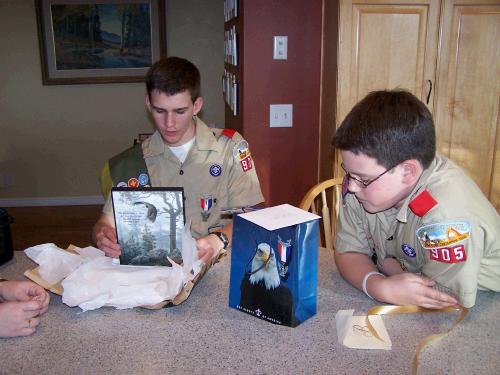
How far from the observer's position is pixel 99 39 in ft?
15.0

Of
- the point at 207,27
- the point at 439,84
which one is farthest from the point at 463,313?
the point at 207,27

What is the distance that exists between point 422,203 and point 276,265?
1.26 feet

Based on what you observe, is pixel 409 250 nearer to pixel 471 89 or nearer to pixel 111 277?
pixel 111 277

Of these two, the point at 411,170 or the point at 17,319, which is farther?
the point at 411,170

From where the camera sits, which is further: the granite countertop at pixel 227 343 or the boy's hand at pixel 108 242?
the boy's hand at pixel 108 242

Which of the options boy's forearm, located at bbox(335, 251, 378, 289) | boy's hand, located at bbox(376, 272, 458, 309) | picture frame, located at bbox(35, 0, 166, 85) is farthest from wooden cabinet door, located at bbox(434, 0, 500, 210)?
picture frame, located at bbox(35, 0, 166, 85)

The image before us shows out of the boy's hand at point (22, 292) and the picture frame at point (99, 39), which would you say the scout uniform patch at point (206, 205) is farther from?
the picture frame at point (99, 39)

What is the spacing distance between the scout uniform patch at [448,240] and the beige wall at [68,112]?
378 cm

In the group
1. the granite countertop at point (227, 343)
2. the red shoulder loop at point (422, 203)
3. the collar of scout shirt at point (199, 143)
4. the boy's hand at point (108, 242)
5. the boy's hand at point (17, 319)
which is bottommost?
the granite countertop at point (227, 343)

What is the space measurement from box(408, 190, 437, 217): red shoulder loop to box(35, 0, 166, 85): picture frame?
12.5ft

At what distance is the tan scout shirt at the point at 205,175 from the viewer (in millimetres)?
1900

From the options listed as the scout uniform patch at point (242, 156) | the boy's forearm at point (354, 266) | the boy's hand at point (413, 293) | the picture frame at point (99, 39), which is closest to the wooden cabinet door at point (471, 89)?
the scout uniform patch at point (242, 156)

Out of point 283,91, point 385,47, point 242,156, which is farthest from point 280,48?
point 242,156

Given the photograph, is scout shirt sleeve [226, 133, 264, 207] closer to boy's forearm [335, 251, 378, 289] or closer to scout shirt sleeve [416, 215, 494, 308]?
boy's forearm [335, 251, 378, 289]
